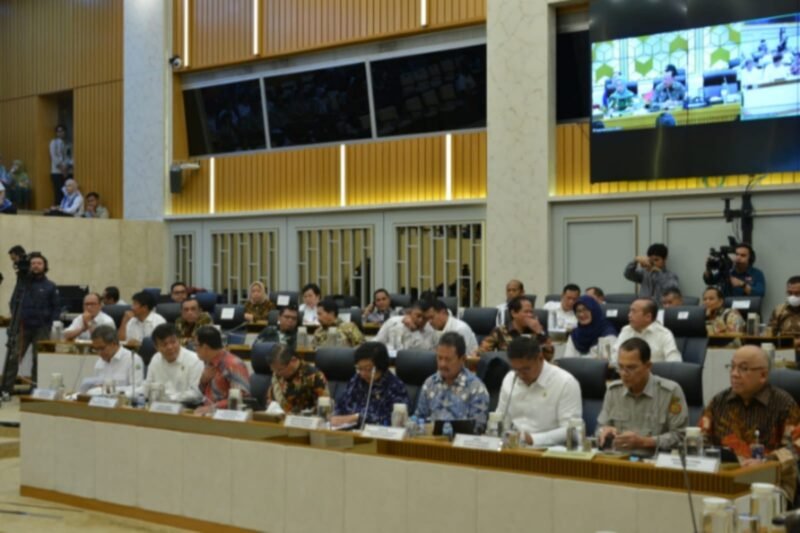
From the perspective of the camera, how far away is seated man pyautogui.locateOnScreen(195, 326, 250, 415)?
7.35m

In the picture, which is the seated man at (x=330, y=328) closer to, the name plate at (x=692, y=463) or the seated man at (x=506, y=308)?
the seated man at (x=506, y=308)

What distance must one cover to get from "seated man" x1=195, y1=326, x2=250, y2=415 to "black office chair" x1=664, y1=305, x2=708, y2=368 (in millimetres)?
3121

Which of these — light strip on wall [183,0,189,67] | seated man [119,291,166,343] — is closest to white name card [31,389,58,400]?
seated man [119,291,166,343]

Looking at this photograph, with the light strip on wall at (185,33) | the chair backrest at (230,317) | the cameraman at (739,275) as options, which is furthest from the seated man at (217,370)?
the light strip on wall at (185,33)

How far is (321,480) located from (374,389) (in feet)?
3.85

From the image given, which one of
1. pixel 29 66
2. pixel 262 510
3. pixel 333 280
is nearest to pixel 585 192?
pixel 333 280

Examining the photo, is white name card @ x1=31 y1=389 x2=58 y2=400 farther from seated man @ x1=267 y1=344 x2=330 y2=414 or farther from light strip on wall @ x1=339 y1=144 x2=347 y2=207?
light strip on wall @ x1=339 y1=144 x2=347 y2=207

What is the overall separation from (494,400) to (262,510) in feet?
5.32

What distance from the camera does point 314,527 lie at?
5508 millimetres

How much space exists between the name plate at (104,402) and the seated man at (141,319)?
3.84 meters

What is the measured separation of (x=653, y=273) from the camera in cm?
1199

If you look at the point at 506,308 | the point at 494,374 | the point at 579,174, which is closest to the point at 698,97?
the point at 579,174

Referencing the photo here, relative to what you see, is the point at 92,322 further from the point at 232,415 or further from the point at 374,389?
the point at 232,415

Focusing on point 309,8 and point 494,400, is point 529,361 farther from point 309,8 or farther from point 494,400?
point 309,8
